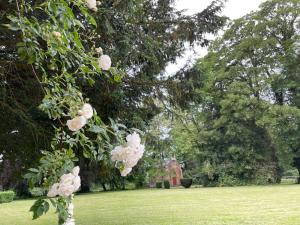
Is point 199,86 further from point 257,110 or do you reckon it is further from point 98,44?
point 257,110

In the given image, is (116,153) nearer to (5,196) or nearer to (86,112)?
(86,112)

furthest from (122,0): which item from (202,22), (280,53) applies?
(280,53)

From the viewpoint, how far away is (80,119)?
5.53 feet

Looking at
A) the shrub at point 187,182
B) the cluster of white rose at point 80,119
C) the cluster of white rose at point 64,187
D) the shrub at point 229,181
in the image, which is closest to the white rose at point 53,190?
the cluster of white rose at point 64,187

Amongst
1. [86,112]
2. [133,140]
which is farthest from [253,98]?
[86,112]

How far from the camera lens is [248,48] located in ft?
85.6

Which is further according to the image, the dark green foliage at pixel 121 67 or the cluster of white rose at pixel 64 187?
the dark green foliage at pixel 121 67

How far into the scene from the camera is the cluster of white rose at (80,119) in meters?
1.69

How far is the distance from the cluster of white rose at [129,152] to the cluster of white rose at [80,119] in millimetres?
196

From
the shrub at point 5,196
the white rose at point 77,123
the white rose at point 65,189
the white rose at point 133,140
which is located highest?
the shrub at point 5,196

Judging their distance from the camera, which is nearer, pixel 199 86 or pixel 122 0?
pixel 122 0

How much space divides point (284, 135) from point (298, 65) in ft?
14.0

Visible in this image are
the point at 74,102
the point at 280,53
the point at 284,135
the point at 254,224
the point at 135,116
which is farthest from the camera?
the point at 280,53

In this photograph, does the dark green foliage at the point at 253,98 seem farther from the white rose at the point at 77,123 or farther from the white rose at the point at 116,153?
the white rose at the point at 77,123
